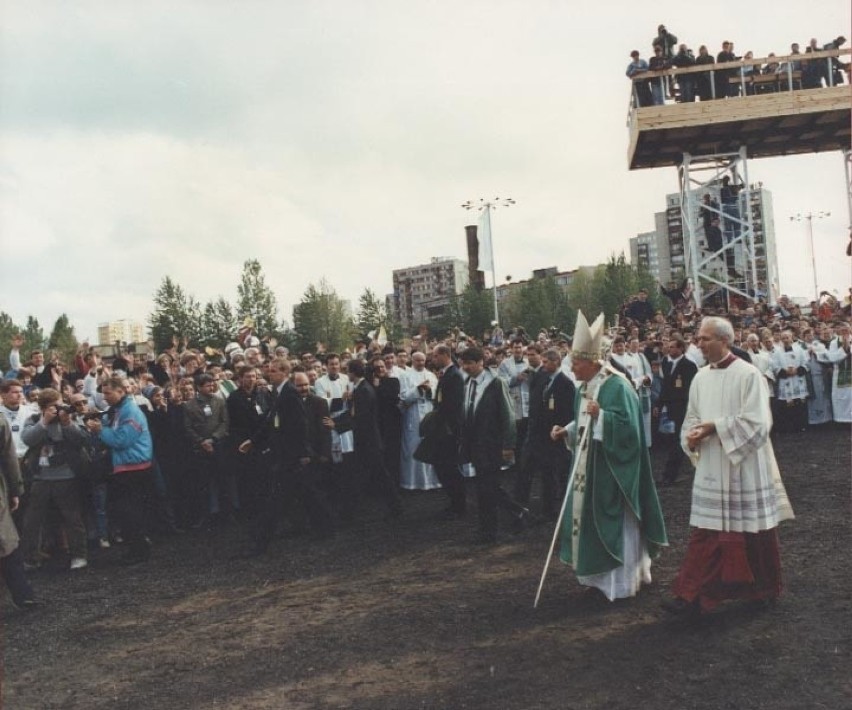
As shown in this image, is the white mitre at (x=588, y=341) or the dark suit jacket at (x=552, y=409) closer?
the white mitre at (x=588, y=341)

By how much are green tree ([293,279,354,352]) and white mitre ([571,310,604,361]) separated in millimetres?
50054

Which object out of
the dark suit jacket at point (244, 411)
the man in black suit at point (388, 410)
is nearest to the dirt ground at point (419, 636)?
the dark suit jacket at point (244, 411)

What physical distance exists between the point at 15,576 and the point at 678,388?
8.23m

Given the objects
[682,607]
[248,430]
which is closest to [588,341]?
[682,607]

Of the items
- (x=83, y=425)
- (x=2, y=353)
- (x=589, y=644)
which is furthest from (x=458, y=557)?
(x=2, y=353)

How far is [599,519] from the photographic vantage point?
6.18 m

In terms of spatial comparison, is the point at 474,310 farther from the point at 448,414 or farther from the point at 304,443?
the point at 304,443

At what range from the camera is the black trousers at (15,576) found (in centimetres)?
722

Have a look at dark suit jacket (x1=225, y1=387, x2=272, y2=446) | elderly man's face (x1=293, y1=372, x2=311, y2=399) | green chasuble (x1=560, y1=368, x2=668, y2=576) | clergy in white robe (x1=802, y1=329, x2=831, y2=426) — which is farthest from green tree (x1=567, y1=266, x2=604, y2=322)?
green chasuble (x1=560, y1=368, x2=668, y2=576)

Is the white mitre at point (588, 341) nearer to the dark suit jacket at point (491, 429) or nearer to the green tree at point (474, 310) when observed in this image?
the dark suit jacket at point (491, 429)

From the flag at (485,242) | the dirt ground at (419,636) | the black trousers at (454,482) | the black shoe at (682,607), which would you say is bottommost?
the dirt ground at (419,636)

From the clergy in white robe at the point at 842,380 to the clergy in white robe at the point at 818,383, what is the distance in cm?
15

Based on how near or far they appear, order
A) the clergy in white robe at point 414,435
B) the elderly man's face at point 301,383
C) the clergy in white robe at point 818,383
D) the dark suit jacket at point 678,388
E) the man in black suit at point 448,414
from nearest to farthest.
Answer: the elderly man's face at point 301,383 < the man in black suit at point 448,414 < the dark suit jacket at point 678,388 < the clergy in white robe at point 414,435 < the clergy in white robe at point 818,383

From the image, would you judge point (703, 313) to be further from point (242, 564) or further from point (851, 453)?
point (242, 564)
